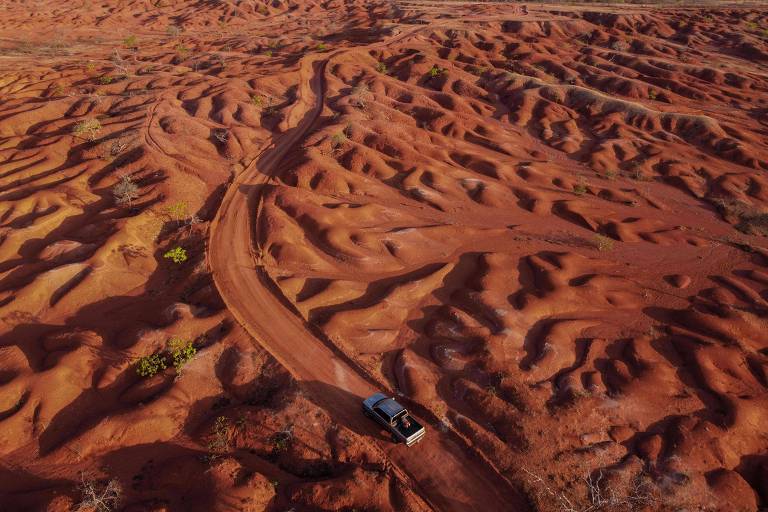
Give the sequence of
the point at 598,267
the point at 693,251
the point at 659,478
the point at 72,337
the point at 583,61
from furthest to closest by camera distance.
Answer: the point at 583,61
the point at 693,251
the point at 598,267
the point at 72,337
the point at 659,478

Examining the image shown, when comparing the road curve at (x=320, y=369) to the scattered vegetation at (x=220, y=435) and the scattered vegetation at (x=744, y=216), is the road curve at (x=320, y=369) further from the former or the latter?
the scattered vegetation at (x=744, y=216)

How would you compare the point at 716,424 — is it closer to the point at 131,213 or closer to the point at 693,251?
the point at 693,251

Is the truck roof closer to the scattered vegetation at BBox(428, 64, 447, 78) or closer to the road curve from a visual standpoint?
the road curve

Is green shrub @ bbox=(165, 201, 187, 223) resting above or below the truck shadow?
above

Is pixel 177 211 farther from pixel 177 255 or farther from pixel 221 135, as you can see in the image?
pixel 221 135

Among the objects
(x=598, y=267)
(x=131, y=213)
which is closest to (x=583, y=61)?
(x=598, y=267)

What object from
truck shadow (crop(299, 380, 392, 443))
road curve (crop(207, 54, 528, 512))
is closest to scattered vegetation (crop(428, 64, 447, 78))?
road curve (crop(207, 54, 528, 512))
